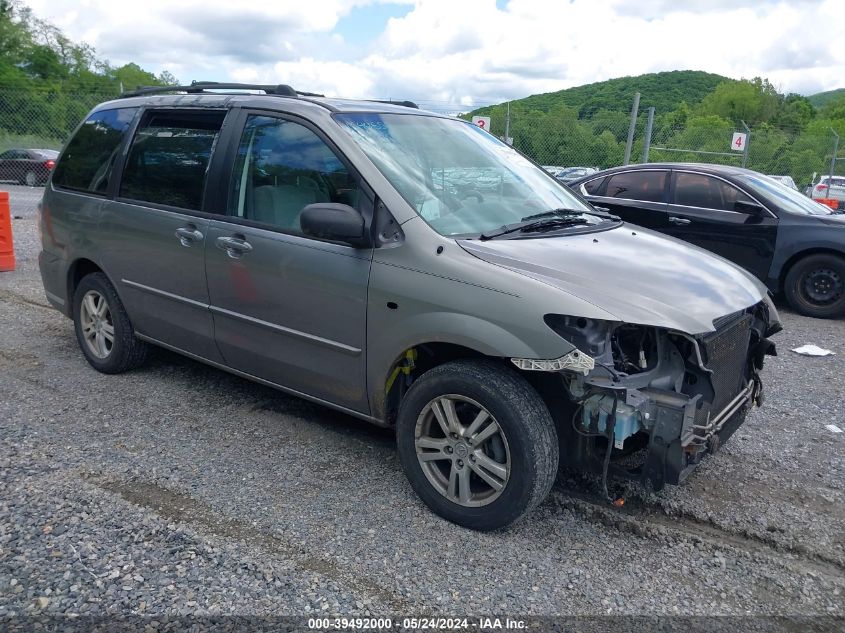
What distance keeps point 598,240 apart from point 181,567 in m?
2.54

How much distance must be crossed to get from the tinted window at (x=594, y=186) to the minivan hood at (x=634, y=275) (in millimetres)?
5452

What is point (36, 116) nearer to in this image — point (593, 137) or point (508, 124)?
point (508, 124)

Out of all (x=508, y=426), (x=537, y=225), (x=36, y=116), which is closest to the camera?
(x=508, y=426)

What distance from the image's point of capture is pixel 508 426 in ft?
10.2

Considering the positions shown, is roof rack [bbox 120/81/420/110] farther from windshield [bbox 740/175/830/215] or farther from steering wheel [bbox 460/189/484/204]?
windshield [bbox 740/175/830/215]

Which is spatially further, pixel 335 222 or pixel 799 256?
pixel 799 256

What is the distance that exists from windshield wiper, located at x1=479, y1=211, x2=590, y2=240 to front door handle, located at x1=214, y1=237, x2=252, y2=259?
1.35 meters

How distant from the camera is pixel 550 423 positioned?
10.4 feet

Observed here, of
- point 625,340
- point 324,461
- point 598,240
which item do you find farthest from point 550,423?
point 324,461

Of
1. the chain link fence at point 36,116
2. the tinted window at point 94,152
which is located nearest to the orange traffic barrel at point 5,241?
the tinted window at point 94,152

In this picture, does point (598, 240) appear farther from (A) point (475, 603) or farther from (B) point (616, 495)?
(A) point (475, 603)

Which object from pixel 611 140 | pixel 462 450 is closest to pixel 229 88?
pixel 462 450

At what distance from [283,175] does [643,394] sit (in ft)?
7.39

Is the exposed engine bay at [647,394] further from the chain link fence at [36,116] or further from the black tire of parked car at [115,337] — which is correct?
the chain link fence at [36,116]
